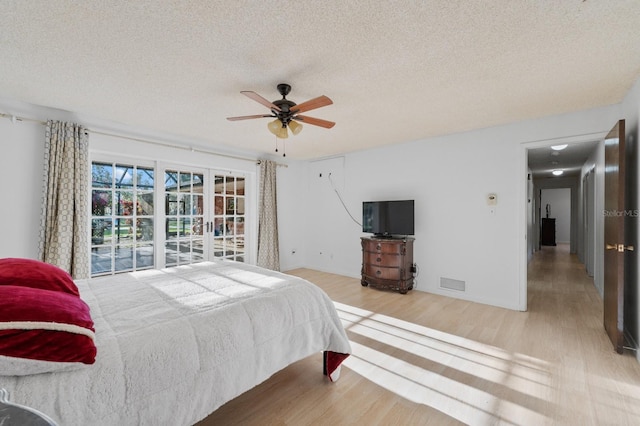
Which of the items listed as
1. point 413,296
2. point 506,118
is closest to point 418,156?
point 506,118

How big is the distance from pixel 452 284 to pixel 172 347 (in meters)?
3.78

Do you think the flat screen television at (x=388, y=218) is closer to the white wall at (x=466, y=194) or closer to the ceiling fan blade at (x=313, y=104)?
the white wall at (x=466, y=194)

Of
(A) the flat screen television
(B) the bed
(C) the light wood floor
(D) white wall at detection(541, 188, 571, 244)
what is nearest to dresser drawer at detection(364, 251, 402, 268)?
(A) the flat screen television

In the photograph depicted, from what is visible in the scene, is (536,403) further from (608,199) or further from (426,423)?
(608,199)

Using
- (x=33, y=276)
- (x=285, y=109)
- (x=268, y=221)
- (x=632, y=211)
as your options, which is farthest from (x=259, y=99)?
(x=632, y=211)

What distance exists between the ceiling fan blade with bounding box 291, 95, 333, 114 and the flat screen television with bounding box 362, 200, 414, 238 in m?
2.53

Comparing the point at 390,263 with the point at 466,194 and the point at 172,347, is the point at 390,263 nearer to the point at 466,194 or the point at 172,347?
the point at 466,194

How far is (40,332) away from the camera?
1047 millimetres

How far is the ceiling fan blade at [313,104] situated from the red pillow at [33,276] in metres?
1.93

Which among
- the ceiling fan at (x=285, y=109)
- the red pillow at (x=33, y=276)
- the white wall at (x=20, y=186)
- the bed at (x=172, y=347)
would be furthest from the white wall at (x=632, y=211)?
the white wall at (x=20, y=186)

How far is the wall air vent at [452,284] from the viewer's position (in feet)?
12.9

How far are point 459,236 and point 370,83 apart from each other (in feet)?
8.71

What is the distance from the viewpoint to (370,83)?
2424 millimetres

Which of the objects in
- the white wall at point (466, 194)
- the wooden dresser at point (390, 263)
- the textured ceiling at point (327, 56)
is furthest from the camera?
the wooden dresser at point (390, 263)
